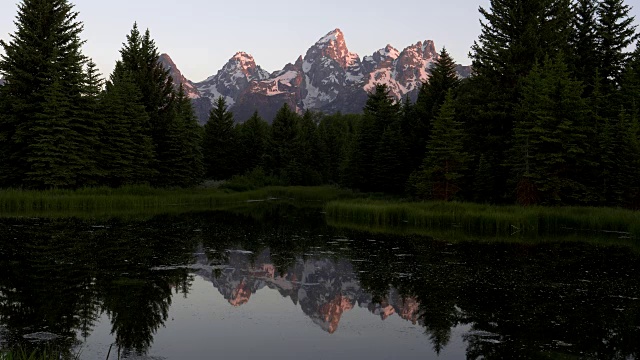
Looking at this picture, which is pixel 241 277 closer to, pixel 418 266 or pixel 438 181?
pixel 418 266

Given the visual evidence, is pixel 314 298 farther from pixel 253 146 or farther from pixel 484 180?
pixel 253 146

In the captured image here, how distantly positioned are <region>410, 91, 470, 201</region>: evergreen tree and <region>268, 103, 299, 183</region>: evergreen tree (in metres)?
40.1

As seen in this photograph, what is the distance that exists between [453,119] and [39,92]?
107ft

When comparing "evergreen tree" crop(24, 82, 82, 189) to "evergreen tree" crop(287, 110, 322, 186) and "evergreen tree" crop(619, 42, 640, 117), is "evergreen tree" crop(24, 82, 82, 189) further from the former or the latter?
"evergreen tree" crop(619, 42, 640, 117)

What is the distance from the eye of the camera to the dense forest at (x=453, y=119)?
3322 cm

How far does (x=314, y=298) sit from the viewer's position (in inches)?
503

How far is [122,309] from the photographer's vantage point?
420 inches

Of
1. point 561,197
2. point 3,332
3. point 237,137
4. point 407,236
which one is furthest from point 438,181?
point 237,137

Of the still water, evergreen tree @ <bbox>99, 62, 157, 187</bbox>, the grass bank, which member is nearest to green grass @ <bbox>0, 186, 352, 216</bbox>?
evergreen tree @ <bbox>99, 62, 157, 187</bbox>

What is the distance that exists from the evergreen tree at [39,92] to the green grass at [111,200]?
3626mm

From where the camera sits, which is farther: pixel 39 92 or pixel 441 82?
pixel 441 82

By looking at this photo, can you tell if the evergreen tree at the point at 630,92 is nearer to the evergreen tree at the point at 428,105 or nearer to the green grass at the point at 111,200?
the evergreen tree at the point at 428,105

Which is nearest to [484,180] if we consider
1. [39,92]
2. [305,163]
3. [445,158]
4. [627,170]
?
[445,158]

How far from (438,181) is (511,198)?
17.9 feet
